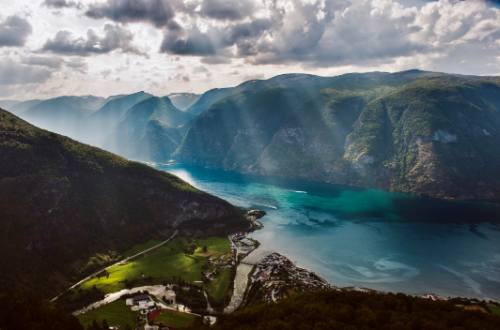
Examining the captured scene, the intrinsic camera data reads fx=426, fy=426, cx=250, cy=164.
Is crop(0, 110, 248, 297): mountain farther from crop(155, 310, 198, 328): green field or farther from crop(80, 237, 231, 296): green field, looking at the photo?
crop(155, 310, 198, 328): green field

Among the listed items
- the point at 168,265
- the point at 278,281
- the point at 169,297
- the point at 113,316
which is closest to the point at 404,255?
the point at 278,281

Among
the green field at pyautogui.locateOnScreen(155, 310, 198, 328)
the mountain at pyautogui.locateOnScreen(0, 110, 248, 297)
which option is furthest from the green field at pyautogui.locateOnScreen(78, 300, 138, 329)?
the mountain at pyautogui.locateOnScreen(0, 110, 248, 297)

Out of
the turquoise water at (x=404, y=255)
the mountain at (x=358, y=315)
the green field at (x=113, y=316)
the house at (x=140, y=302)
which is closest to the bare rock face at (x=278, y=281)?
the turquoise water at (x=404, y=255)

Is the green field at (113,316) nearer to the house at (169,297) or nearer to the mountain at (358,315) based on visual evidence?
the house at (169,297)

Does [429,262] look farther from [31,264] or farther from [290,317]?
[31,264]

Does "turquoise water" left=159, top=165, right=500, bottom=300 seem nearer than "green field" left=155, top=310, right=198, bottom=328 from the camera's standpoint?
No

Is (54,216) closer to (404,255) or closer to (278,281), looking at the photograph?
(278,281)
